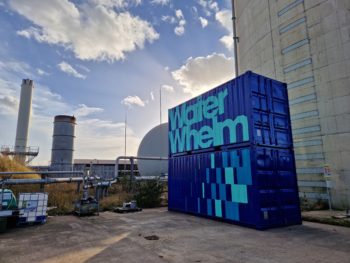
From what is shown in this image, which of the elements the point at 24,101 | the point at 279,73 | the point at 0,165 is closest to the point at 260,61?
the point at 279,73

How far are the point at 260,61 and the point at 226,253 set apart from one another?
14287 millimetres

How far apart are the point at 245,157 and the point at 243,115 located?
1498 millimetres

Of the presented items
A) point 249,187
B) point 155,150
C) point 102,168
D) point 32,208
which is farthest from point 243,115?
point 102,168

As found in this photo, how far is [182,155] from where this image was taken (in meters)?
11.9

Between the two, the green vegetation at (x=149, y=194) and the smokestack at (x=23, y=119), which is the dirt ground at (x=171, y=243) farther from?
the smokestack at (x=23, y=119)

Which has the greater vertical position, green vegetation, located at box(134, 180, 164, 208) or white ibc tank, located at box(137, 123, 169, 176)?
white ibc tank, located at box(137, 123, 169, 176)

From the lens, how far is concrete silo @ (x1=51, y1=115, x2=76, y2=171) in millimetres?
29375

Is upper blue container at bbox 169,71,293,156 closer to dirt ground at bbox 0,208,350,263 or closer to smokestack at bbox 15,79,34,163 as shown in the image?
dirt ground at bbox 0,208,350,263

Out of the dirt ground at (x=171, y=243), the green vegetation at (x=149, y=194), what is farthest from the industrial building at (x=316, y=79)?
the green vegetation at (x=149, y=194)

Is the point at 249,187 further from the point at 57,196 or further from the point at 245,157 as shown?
the point at 57,196

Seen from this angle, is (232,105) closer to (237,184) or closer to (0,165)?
(237,184)

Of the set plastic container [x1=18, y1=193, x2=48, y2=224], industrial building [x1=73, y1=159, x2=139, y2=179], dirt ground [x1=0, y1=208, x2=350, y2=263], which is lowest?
dirt ground [x1=0, y1=208, x2=350, y2=263]

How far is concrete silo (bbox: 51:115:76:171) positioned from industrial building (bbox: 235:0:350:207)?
24606 mm

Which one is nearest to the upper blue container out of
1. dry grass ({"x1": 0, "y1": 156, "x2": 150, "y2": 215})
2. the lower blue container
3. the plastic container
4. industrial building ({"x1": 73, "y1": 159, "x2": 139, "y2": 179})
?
the lower blue container
